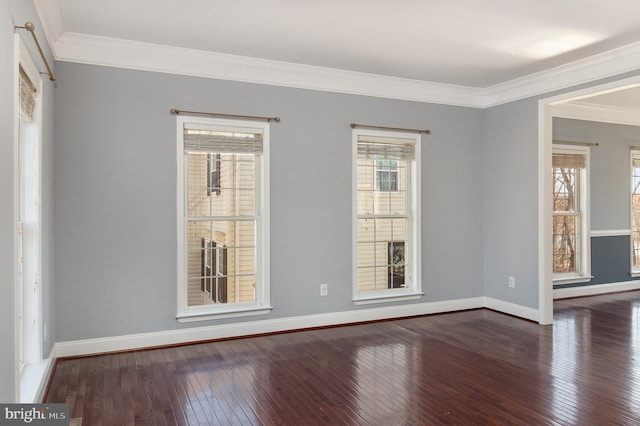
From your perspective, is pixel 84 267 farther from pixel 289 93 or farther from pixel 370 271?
pixel 370 271

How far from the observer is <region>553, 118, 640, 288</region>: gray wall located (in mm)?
6562

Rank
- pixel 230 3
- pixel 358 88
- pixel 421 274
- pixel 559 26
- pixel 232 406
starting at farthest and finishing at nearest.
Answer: pixel 421 274 < pixel 358 88 < pixel 559 26 < pixel 230 3 < pixel 232 406

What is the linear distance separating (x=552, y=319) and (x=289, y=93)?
3828mm

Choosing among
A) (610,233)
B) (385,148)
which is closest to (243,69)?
(385,148)

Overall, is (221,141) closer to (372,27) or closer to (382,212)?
(372,27)

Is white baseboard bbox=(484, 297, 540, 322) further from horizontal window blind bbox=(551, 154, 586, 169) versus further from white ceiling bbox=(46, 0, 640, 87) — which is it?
white ceiling bbox=(46, 0, 640, 87)

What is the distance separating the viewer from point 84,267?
3875mm

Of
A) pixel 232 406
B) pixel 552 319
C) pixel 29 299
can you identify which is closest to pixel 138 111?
pixel 29 299

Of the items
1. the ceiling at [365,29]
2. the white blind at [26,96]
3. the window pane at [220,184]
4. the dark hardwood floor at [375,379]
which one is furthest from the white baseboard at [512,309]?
the white blind at [26,96]

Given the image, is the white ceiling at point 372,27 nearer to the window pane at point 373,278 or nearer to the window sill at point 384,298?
the window pane at point 373,278

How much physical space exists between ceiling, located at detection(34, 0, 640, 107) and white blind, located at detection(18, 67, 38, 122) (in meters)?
0.61

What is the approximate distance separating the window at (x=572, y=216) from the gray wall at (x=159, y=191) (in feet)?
7.35

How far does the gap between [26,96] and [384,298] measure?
12.7 feet

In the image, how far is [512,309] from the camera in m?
5.36
